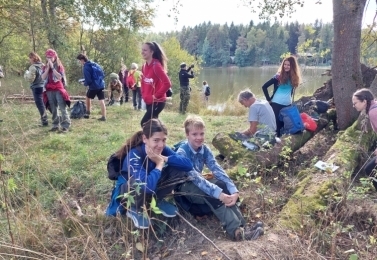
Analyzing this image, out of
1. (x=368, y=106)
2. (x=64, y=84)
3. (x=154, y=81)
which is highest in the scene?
(x=154, y=81)

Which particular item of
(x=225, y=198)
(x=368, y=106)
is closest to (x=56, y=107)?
(x=225, y=198)

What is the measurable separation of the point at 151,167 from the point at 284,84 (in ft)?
12.2

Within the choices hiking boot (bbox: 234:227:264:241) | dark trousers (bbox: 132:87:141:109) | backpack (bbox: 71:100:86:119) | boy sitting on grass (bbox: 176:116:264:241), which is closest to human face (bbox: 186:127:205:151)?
boy sitting on grass (bbox: 176:116:264:241)

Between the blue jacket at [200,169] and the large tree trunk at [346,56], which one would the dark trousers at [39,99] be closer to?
the blue jacket at [200,169]

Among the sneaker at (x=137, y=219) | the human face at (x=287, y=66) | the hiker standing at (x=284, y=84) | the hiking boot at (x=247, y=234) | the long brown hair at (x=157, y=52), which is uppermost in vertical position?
the long brown hair at (x=157, y=52)

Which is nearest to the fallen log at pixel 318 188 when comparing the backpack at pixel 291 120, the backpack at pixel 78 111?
the backpack at pixel 291 120

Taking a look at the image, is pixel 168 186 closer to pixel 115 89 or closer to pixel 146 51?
pixel 146 51

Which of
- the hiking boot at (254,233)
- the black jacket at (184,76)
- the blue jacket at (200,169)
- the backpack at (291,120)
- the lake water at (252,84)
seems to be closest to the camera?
the hiking boot at (254,233)

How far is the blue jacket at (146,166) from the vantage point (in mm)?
2756

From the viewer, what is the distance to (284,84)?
19.6 ft

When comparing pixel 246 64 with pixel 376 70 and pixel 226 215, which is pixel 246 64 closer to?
pixel 376 70

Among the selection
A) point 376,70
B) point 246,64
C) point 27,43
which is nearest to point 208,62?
point 246,64

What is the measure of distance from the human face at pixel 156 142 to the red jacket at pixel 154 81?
220cm

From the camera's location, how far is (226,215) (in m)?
3.12
